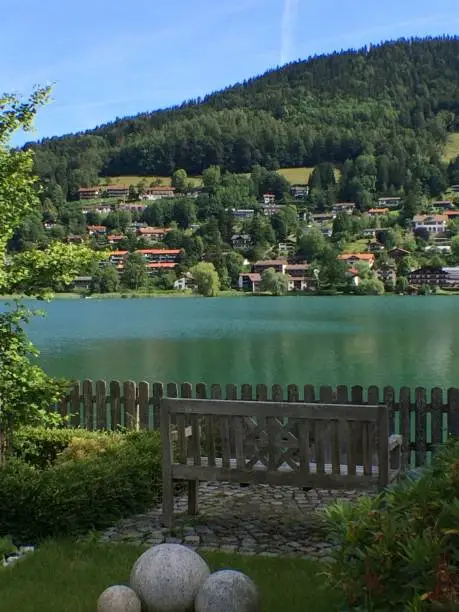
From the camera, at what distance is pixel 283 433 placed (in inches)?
272

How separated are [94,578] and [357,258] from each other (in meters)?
181

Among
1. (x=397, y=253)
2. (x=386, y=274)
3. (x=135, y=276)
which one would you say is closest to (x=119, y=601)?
(x=135, y=276)

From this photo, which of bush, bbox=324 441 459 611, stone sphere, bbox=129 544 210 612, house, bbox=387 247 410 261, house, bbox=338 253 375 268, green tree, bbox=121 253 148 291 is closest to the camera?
bush, bbox=324 441 459 611

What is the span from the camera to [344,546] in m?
3.64

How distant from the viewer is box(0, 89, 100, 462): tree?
7988 mm

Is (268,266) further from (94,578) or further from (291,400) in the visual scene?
(94,578)

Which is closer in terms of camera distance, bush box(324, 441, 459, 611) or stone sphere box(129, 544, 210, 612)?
bush box(324, 441, 459, 611)

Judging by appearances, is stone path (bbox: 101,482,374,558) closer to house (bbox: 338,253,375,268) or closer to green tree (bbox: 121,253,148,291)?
green tree (bbox: 121,253,148,291)

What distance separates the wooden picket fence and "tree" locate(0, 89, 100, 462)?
7.36 feet

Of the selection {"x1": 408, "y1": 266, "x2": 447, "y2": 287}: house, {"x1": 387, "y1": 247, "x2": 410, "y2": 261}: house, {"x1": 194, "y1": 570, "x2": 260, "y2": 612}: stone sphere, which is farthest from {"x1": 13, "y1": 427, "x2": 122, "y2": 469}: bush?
{"x1": 387, "y1": 247, "x2": 410, "y2": 261}: house

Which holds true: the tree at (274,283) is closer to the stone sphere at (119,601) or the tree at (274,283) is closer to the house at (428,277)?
the house at (428,277)

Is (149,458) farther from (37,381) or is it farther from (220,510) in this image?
(37,381)

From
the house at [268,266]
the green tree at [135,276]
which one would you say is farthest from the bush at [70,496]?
the house at [268,266]

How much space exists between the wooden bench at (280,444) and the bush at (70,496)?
61 cm
